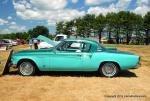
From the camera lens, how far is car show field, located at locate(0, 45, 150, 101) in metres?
7.30

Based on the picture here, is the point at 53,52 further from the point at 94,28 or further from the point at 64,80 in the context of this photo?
the point at 94,28

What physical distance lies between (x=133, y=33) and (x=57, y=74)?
Result: 64.2 m

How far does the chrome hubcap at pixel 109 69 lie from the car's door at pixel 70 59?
Result: 2.07ft

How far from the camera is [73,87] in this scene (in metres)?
8.54

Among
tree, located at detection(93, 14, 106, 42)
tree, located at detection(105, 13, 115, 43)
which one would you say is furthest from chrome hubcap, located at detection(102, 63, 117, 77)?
tree, located at detection(93, 14, 106, 42)

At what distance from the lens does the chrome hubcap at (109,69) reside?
10.5 m

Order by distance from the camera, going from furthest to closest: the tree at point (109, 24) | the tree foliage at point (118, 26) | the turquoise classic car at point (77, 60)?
the tree at point (109, 24), the tree foliage at point (118, 26), the turquoise classic car at point (77, 60)

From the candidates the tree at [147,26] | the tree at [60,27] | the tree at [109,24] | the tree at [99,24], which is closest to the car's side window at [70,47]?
the tree at [147,26]

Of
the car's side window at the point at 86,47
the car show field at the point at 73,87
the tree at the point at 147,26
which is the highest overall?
the tree at the point at 147,26

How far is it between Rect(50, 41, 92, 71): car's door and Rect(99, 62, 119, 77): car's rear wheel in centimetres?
56

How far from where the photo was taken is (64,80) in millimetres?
9766

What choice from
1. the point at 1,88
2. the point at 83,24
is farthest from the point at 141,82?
the point at 83,24

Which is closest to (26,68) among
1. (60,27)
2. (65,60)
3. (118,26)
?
(65,60)

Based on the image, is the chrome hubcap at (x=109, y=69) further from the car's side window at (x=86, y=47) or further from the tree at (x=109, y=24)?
the tree at (x=109, y=24)
